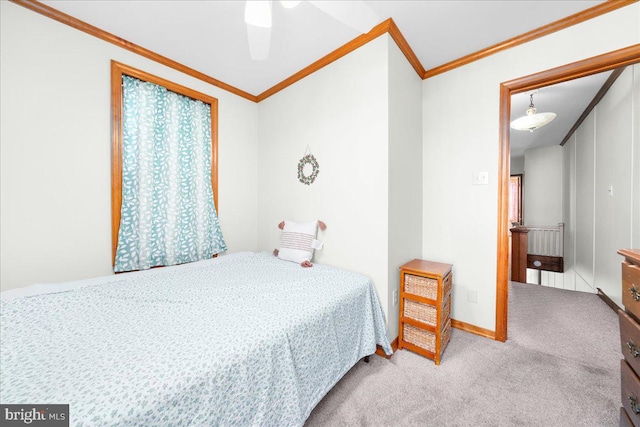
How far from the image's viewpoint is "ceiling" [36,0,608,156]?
1582 millimetres

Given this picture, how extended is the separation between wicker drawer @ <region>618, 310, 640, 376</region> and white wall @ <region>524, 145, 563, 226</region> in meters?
5.62

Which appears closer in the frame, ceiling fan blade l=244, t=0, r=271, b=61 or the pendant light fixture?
ceiling fan blade l=244, t=0, r=271, b=61

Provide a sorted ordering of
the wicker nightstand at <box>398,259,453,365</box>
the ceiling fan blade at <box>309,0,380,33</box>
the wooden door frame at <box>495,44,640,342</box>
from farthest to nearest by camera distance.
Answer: the wooden door frame at <box>495,44,640,342</box>
the wicker nightstand at <box>398,259,453,365</box>
the ceiling fan blade at <box>309,0,380,33</box>

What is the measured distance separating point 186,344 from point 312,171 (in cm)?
171

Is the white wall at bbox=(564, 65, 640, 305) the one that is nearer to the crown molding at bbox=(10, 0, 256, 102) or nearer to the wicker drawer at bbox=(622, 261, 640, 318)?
the wicker drawer at bbox=(622, 261, 640, 318)

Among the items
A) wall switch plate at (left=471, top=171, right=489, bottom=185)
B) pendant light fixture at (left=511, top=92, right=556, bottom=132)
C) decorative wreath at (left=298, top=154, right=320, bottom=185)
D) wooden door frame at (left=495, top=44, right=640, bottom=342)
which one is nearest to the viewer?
wooden door frame at (left=495, top=44, right=640, bottom=342)


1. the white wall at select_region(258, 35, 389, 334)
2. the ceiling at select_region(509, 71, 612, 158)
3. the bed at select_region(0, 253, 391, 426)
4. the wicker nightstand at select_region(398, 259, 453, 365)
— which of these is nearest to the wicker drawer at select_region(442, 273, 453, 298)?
the wicker nightstand at select_region(398, 259, 453, 365)

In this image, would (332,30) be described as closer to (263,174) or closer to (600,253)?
(263,174)

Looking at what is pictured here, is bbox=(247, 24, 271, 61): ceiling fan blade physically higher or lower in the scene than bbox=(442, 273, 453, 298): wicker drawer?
higher

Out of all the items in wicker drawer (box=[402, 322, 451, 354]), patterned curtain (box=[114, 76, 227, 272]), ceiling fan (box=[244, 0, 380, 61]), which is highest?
ceiling fan (box=[244, 0, 380, 61])

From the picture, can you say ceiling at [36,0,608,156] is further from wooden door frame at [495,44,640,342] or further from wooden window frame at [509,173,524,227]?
wooden window frame at [509,173,524,227]

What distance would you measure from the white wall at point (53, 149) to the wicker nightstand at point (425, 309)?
2.45 m

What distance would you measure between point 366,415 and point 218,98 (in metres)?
3.05

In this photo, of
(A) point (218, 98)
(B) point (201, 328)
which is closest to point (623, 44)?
(B) point (201, 328)
